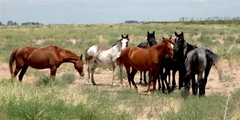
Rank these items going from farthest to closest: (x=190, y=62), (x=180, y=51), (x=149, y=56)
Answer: (x=149, y=56) → (x=180, y=51) → (x=190, y=62)

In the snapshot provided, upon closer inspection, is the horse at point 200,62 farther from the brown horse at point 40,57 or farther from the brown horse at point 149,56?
the brown horse at point 40,57

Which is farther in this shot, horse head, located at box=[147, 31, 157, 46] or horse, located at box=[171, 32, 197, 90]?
horse head, located at box=[147, 31, 157, 46]

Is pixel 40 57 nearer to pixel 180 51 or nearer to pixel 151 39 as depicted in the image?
pixel 151 39

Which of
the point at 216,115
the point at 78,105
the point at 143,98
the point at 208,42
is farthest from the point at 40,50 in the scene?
the point at 208,42

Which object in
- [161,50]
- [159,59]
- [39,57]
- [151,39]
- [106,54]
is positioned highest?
[151,39]

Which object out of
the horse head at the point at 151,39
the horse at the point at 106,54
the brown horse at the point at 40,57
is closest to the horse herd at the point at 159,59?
the brown horse at the point at 40,57

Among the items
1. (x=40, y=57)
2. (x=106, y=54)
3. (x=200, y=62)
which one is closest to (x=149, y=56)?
(x=200, y=62)

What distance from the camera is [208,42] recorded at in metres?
36.0

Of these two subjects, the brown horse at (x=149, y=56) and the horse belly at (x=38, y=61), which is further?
the horse belly at (x=38, y=61)

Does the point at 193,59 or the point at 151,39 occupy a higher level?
the point at 151,39

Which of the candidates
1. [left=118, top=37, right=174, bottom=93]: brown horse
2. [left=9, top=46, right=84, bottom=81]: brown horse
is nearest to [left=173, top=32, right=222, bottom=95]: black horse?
[left=118, top=37, right=174, bottom=93]: brown horse

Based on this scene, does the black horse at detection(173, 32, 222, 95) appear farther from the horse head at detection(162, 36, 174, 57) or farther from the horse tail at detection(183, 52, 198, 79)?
the horse head at detection(162, 36, 174, 57)

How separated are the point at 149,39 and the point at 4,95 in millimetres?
7490

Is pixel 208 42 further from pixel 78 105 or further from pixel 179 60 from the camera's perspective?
pixel 78 105
